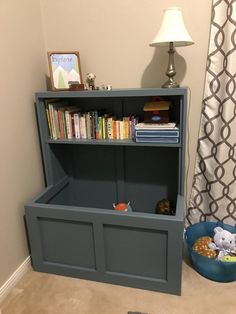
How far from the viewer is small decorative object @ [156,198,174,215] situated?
5.98ft

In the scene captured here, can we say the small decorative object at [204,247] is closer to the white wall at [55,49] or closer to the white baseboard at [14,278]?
the white wall at [55,49]

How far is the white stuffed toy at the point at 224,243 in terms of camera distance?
1.62m

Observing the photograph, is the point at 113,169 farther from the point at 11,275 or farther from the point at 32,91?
the point at 11,275

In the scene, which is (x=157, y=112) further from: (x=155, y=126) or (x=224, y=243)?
(x=224, y=243)

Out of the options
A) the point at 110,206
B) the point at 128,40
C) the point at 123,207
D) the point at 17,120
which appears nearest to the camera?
the point at 17,120

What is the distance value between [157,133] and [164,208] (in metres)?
0.56

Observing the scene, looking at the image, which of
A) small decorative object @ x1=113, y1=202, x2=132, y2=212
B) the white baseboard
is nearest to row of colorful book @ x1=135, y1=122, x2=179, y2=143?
small decorative object @ x1=113, y1=202, x2=132, y2=212

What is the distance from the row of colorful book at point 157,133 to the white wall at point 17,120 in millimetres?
746

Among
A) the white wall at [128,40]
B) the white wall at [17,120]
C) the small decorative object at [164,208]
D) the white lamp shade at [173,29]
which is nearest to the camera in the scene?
the white lamp shade at [173,29]

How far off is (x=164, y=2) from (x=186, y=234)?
1540 mm

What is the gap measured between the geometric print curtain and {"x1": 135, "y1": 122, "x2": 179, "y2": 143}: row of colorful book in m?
0.31

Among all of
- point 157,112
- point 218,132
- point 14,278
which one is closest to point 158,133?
point 157,112

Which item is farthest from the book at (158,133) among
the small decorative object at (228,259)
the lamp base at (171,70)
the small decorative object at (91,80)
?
the small decorative object at (228,259)

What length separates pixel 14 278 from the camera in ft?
5.49
